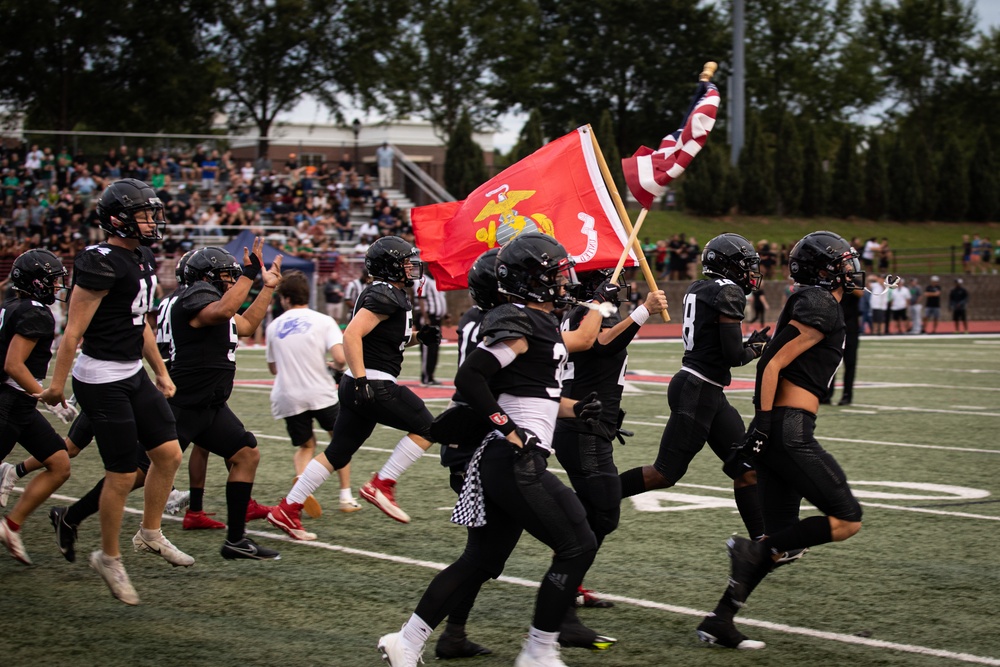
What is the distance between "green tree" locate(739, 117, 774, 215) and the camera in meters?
46.0

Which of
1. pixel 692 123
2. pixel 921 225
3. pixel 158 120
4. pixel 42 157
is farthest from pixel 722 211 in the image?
pixel 692 123

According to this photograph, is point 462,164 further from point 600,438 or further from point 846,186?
point 600,438

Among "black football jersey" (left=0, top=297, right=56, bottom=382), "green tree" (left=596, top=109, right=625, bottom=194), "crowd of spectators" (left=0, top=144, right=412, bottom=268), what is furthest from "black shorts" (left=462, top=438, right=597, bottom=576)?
"green tree" (left=596, top=109, right=625, bottom=194)

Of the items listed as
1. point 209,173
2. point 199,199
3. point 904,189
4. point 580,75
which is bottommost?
point 199,199

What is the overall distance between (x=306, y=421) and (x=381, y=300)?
1588 mm

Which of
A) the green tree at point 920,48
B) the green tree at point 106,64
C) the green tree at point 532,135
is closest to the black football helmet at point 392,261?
the green tree at point 532,135

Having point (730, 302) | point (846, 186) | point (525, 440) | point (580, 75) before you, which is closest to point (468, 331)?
point (730, 302)

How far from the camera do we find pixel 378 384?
25.2 feet

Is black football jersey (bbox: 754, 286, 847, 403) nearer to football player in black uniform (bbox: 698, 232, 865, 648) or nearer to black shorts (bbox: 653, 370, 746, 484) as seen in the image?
football player in black uniform (bbox: 698, 232, 865, 648)

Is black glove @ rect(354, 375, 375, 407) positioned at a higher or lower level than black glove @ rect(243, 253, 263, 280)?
lower

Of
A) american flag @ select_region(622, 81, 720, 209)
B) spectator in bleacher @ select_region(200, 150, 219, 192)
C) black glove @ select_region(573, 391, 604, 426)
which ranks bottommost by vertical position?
black glove @ select_region(573, 391, 604, 426)

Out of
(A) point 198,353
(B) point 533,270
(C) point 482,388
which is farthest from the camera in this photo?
(A) point 198,353

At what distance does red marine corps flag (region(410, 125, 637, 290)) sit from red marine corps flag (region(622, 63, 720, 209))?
2.03ft

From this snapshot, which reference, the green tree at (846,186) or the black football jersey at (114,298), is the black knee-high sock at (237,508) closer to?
the black football jersey at (114,298)
